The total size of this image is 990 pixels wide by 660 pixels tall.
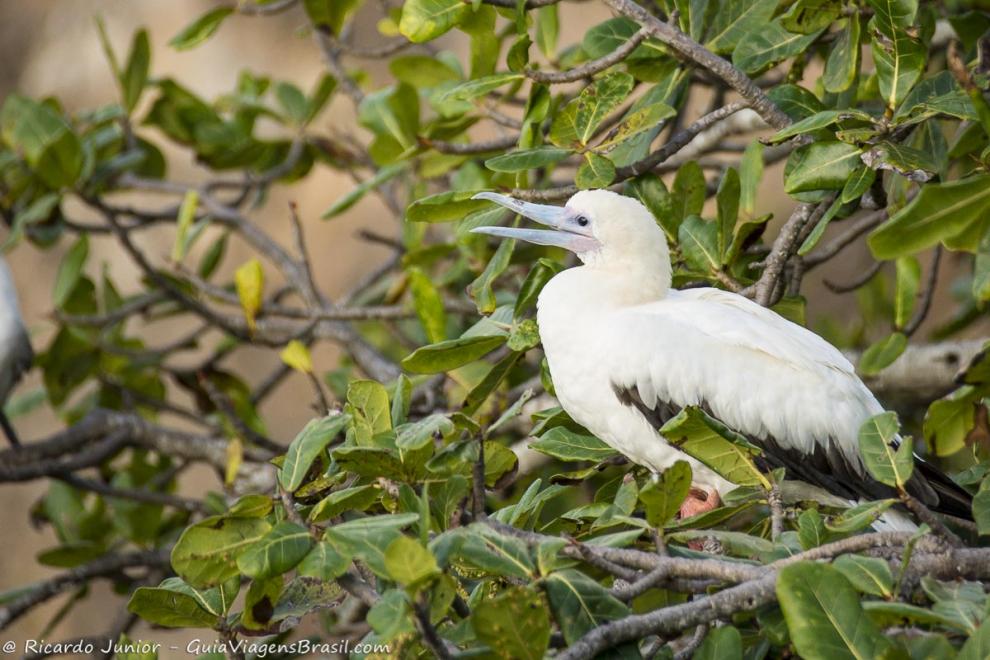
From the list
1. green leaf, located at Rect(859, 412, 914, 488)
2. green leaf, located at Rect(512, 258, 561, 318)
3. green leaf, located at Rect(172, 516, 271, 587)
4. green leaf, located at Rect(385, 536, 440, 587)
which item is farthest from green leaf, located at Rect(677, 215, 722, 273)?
green leaf, located at Rect(385, 536, 440, 587)

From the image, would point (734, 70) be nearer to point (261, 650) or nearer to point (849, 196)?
point (849, 196)

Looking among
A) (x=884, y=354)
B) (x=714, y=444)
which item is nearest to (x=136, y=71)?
(x=884, y=354)

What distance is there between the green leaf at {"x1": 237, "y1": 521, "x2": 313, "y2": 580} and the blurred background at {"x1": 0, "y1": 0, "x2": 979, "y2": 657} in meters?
6.63

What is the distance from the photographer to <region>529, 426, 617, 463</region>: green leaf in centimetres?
277

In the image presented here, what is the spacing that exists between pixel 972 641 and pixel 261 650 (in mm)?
1330

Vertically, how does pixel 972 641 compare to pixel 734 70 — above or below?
below

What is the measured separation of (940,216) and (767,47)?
46.5 inches

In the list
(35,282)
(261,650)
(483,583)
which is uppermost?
(483,583)

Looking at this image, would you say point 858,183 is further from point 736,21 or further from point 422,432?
point 422,432

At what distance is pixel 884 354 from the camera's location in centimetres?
344

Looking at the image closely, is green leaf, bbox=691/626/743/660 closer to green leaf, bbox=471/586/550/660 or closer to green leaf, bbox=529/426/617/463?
green leaf, bbox=471/586/550/660

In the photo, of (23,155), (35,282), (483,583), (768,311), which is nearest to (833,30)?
(768,311)

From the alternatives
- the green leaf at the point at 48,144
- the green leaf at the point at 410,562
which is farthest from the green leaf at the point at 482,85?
the green leaf at the point at 48,144

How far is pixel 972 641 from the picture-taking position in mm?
1767
